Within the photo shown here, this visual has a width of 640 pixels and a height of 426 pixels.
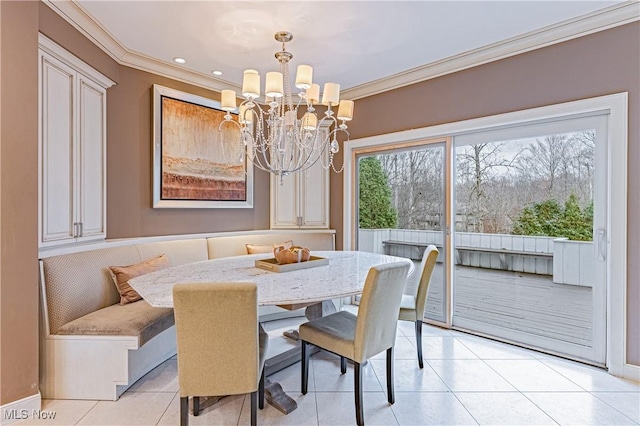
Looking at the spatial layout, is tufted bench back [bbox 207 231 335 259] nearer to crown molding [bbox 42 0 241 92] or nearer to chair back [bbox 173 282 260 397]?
crown molding [bbox 42 0 241 92]

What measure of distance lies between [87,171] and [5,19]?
3.74 feet

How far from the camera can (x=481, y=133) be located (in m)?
3.25

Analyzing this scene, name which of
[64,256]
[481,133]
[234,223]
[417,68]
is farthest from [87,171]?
[481,133]

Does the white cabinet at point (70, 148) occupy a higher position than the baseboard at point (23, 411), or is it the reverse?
the white cabinet at point (70, 148)

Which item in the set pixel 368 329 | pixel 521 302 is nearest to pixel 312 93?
pixel 368 329

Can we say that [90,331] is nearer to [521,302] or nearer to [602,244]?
[521,302]

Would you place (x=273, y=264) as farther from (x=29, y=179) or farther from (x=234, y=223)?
(x=234, y=223)

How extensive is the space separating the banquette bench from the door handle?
3344 millimetres

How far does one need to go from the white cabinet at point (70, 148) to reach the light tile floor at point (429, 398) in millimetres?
1214

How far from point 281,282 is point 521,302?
243cm

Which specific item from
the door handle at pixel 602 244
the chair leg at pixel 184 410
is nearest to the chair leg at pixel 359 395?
the chair leg at pixel 184 410

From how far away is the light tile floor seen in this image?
199 centimetres

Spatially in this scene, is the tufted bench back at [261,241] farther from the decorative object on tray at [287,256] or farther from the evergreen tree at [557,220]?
the evergreen tree at [557,220]

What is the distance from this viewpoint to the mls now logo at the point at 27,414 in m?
1.93
